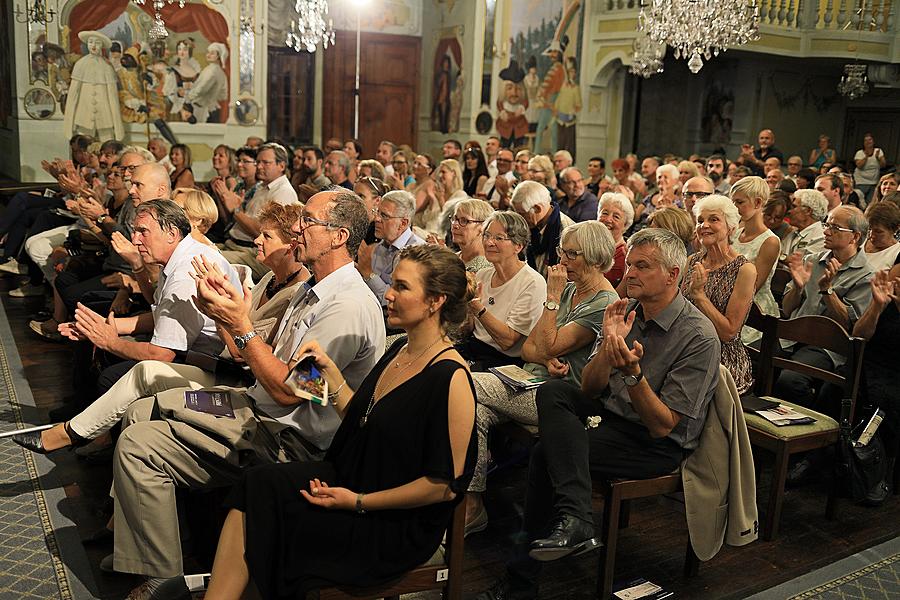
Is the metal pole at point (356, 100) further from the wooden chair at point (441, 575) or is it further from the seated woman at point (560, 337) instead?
the wooden chair at point (441, 575)

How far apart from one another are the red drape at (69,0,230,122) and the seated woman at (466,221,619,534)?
10725 millimetres

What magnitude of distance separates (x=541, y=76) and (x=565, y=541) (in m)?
13.2

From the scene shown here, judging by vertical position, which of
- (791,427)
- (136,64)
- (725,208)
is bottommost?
(791,427)

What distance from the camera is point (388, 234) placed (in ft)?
17.5

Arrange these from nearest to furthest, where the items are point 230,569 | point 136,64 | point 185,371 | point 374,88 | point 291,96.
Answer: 1. point 230,569
2. point 185,371
3. point 136,64
4. point 291,96
5. point 374,88

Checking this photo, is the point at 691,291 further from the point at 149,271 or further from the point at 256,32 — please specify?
the point at 256,32

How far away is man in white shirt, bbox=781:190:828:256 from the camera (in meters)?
6.05

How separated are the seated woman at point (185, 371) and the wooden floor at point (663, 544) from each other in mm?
424

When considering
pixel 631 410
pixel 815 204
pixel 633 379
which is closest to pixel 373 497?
pixel 633 379

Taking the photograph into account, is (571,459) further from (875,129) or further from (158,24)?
(875,129)

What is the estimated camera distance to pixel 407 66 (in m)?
16.0

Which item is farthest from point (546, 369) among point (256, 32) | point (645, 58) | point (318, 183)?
point (256, 32)

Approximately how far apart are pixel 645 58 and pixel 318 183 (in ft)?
21.6

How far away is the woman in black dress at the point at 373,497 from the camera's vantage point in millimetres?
2412
